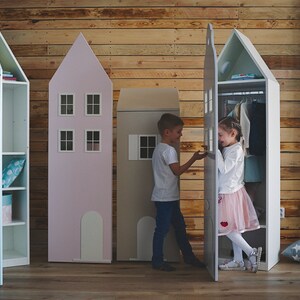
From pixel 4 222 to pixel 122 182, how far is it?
3.04 ft

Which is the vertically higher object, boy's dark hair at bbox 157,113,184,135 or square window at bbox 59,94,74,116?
square window at bbox 59,94,74,116

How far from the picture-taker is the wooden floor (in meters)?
3.41

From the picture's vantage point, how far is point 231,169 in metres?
4.09

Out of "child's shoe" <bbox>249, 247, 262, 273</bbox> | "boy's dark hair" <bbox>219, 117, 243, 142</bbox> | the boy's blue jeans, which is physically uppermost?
"boy's dark hair" <bbox>219, 117, 243, 142</bbox>

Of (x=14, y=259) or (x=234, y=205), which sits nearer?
(x=234, y=205)

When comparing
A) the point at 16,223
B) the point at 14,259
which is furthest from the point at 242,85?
the point at 14,259

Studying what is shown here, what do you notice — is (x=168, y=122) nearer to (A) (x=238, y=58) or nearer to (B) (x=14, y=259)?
(A) (x=238, y=58)

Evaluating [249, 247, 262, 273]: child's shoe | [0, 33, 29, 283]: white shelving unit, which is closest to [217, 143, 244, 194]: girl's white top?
[249, 247, 262, 273]: child's shoe

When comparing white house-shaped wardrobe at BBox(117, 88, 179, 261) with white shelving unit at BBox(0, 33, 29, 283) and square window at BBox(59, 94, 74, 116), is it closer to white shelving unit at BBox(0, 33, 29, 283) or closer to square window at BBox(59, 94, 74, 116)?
square window at BBox(59, 94, 74, 116)

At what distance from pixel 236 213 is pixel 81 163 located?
1.20m

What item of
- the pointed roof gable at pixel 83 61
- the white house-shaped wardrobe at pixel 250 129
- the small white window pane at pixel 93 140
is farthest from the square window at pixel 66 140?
the white house-shaped wardrobe at pixel 250 129

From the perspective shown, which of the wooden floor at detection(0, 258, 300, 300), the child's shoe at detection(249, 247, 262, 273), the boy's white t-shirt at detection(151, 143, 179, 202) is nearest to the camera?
the wooden floor at detection(0, 258, 300, 300)

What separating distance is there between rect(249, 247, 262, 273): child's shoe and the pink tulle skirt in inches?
6.6

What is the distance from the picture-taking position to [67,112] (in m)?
4.27
